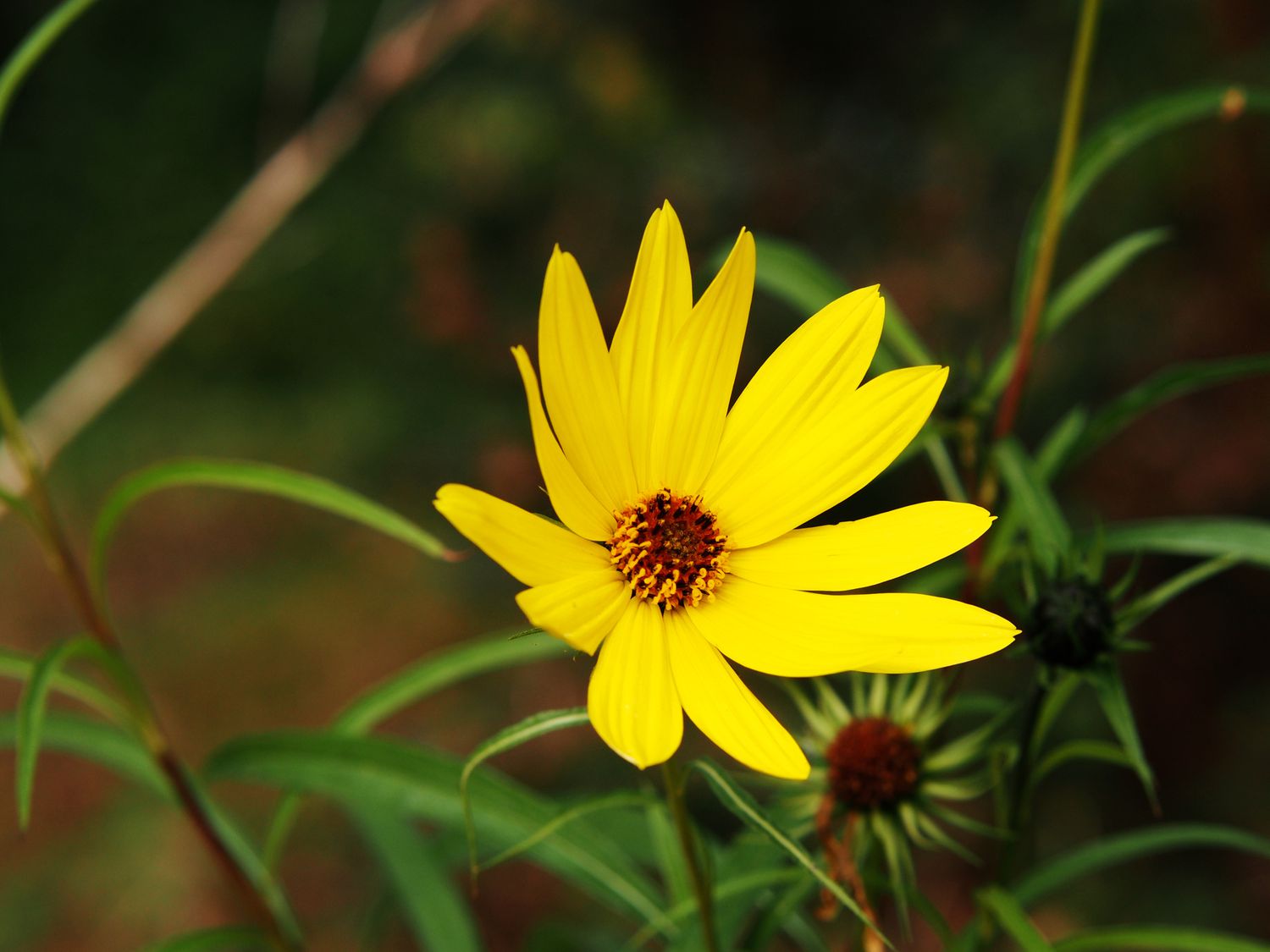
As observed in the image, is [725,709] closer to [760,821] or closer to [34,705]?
[760,821]

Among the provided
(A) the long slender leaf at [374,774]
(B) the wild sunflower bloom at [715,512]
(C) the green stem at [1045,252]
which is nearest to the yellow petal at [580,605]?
(B) the wild sunflower bloom at [715,512]

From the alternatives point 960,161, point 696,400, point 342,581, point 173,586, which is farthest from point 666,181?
point 696,400

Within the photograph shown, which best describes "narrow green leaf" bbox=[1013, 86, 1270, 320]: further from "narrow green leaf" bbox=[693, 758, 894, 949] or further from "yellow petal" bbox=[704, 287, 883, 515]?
"narrow green leaf" bbox=[693, 758, 894, 949]

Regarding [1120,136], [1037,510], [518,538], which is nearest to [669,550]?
[518,538]

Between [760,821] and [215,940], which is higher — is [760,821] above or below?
above

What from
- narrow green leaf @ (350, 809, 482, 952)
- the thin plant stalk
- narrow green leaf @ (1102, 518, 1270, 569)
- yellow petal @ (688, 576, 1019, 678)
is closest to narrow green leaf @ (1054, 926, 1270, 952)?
narrow green leaf @ (1102, 518, 1270, 569)

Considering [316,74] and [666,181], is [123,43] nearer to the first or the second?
[316,74]
